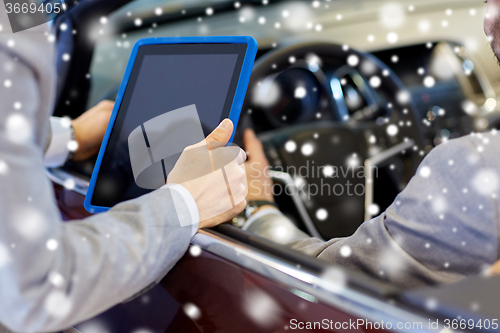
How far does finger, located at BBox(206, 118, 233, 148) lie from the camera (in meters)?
0.72

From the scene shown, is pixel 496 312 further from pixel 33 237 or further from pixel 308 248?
pixel 33 237

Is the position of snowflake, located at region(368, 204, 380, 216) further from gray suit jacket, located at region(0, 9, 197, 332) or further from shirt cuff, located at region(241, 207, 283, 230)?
gray suit jacket, located at region(0, 9, 197, 332)

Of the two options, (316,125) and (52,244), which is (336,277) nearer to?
(52,244)

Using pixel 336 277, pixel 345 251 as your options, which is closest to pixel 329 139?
pixel 345 251

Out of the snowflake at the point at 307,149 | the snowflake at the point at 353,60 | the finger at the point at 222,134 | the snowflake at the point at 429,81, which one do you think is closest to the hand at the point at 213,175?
the finger at the point at 222,134

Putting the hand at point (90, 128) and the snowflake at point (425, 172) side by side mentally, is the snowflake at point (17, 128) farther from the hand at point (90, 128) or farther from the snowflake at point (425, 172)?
the hand at point (90, 128)

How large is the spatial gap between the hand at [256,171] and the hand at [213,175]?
1.02 feet

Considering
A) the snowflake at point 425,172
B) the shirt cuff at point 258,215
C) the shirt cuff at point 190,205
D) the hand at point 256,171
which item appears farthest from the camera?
the hand at point 256,171

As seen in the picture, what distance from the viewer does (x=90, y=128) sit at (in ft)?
3.86

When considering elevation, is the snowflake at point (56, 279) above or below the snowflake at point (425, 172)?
below

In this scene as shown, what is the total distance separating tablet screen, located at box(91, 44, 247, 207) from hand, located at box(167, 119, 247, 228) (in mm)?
48

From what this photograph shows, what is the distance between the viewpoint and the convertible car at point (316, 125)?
495mm

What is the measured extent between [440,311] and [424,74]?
2124mm

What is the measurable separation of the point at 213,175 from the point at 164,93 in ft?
0.80
